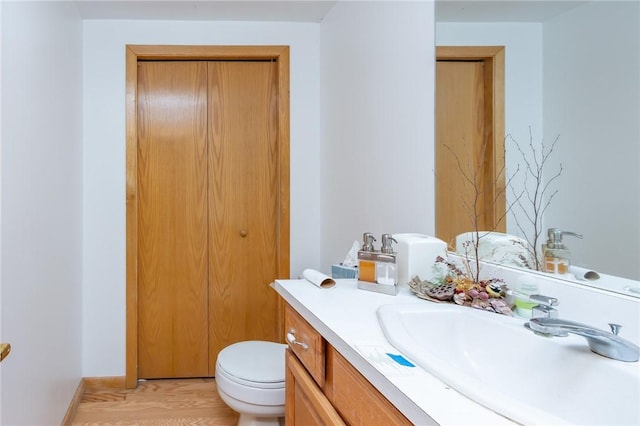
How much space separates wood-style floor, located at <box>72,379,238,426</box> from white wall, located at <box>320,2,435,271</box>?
3.22 ft

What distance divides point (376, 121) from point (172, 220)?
1401 millimetres

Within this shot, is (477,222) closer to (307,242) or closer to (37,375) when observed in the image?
(307,242)

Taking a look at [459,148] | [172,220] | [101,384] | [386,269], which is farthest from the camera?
[172,220]

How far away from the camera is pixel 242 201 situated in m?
2.35

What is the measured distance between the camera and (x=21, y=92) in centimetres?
130

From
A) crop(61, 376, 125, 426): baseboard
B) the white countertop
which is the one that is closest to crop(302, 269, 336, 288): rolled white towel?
the white countertop

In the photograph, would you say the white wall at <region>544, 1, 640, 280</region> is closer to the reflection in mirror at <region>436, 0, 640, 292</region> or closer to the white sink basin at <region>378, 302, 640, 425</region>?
the reflection in mirror at <region>436, 0, 640, 292</region>

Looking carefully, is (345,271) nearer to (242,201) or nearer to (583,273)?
(583,273)

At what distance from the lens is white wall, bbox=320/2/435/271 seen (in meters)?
1.34

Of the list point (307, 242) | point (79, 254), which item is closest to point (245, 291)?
point (307, 242)

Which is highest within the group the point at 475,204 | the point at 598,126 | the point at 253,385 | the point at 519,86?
the point at 519,86

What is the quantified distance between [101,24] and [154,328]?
1824mm

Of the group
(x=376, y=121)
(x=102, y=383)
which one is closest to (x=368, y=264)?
(x=376, y=121)

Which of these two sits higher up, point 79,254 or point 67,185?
point 67,185
